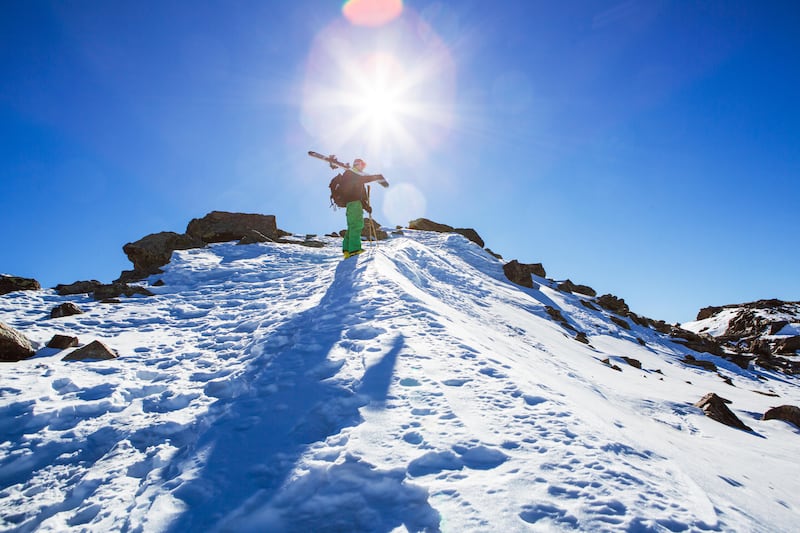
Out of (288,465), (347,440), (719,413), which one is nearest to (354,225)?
(347,440)

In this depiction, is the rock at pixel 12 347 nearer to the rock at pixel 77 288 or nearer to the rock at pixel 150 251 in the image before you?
the rock at pixel 77 288

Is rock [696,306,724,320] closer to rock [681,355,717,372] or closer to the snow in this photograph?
rock [681,355,717,372]

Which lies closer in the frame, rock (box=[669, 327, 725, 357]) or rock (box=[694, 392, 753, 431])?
rock (box=[694, 392, 753, 431])

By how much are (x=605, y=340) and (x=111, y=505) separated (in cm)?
1757

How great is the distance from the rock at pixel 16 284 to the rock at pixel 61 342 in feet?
15.5

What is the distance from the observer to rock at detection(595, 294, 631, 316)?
2463 cm

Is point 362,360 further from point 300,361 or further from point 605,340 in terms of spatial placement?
point 605,340

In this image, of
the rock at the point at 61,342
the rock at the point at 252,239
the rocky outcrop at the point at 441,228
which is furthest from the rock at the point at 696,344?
the rock at the point at 61,342

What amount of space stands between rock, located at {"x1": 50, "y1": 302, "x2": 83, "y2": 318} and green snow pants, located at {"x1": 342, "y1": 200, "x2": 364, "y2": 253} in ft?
→ 25.7

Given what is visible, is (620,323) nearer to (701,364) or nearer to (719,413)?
(701,364)

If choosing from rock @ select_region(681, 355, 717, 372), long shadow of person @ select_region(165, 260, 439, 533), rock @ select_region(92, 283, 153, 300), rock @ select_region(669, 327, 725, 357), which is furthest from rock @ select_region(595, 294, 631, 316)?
rock @ select_region(92, 283, 153, 300)

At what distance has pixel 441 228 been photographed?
110 ft

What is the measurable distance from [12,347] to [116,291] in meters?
4.26

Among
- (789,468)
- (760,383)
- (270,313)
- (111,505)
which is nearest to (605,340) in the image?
(760,383)
